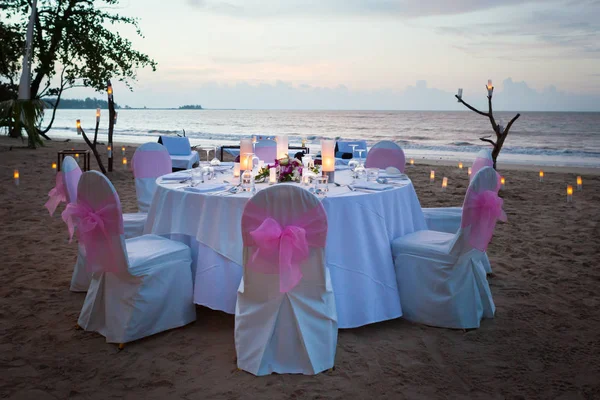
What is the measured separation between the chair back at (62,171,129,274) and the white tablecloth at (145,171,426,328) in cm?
54

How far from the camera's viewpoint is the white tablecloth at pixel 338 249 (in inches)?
123

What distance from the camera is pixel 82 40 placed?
635 inches

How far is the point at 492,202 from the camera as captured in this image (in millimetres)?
3057

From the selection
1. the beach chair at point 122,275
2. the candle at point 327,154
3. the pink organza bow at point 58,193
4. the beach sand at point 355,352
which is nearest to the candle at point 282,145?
the candle at point 327,154

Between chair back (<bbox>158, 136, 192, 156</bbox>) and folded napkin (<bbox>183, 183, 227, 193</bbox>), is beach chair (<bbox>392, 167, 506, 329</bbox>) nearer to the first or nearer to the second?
folded napkin (<bbox>183, 183, 227, 193</bbox>)

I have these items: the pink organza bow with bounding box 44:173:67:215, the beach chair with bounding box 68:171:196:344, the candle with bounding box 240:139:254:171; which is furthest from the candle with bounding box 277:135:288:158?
the pink organza bow with bounding box 44:173:67:215

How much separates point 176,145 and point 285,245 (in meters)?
7.60

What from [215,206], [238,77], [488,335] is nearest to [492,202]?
[488,335]

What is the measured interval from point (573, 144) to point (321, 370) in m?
24.2

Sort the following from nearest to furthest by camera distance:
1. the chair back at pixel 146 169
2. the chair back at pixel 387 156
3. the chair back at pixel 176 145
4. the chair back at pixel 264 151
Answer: the chair back at pixel 146 169 → the chair back at pixel 387 156 → the chair back at pixel 264 151 → the chair back at pixel 176 145

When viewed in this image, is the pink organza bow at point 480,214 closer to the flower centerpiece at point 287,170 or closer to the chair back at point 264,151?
the flower centerpiece at point 287,170

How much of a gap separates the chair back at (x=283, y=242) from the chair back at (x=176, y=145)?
24.2 feet

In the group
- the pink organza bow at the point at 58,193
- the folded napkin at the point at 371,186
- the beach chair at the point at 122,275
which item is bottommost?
the beach chair at the point at 122,275

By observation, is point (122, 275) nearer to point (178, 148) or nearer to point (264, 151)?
point (264, 151)
